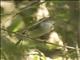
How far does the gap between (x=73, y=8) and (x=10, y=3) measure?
0.54 metres

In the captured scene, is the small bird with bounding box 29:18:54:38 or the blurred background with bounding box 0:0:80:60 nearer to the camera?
the blurred background with bounding box 0:0:80:60

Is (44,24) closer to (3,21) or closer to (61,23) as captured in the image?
(61,23)

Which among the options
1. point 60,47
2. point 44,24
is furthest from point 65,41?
point 44,24

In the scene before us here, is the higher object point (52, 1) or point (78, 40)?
point (52, 1)

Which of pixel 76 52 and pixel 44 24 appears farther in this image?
pixel 44 24

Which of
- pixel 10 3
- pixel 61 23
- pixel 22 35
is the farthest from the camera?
pixel 10 3

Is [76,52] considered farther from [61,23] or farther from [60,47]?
[61,23]

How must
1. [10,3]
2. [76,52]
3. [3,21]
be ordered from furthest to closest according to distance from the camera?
[10,3], [3,21], [76,52]

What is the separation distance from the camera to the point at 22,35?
1.17 meters

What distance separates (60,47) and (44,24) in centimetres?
20

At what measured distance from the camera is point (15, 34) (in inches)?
48.3

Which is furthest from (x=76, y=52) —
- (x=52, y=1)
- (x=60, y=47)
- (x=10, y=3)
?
(x=10, y=3)

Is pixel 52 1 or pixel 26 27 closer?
pixel 26 27

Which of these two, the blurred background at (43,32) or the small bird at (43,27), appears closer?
→ the blurred background at (43,32)
